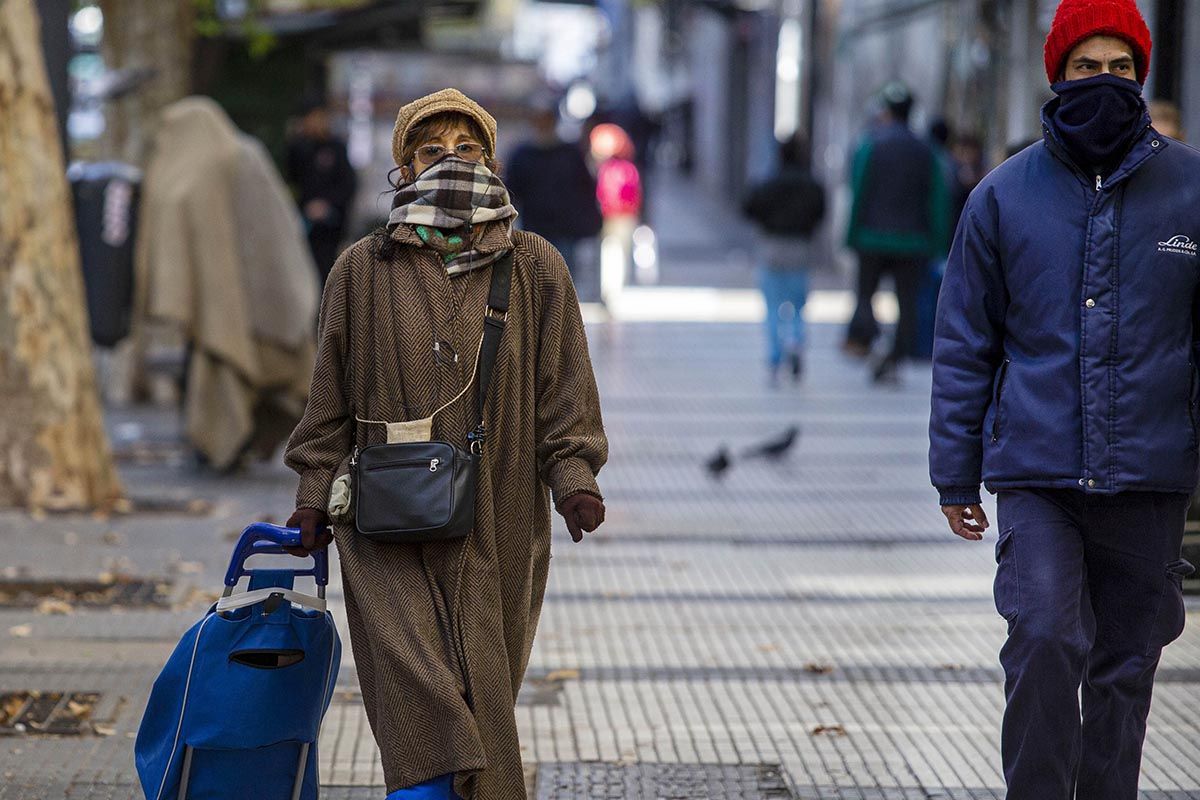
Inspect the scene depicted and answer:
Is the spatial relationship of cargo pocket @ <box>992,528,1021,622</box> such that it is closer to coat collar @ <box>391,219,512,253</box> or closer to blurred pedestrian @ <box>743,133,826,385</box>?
coat collar @ <box>391,219,512,253</box>

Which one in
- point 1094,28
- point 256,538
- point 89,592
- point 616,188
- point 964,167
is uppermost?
point 1094,28

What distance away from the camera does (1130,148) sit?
3793mm

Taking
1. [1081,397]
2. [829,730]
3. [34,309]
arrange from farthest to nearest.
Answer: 1. [34,309]
2. [829,730]
3. [1081,397]

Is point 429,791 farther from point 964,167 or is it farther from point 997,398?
point 964,167

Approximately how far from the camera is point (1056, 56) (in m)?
3.90

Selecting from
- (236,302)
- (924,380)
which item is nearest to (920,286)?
(924,380)

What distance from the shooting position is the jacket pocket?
3844 mm

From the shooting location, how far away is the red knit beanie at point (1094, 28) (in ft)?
12.5

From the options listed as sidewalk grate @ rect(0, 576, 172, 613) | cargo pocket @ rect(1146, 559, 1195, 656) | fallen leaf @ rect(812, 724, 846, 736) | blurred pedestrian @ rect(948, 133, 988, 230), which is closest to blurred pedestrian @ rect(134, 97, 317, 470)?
sidewalk grate @ rect(0, 576, 172, 613)

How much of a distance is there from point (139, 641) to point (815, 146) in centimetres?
2200

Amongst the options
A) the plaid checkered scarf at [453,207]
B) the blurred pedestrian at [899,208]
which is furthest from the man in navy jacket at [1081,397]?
the blurred pedestrian at [899,208]

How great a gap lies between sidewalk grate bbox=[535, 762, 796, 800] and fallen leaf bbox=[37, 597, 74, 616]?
8.18 feet

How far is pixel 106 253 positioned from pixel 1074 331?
807 centimetres

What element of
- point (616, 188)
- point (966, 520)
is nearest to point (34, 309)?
point (966, 520)
